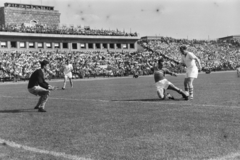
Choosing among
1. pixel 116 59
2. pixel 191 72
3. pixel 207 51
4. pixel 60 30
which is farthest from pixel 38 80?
pixel 207 51

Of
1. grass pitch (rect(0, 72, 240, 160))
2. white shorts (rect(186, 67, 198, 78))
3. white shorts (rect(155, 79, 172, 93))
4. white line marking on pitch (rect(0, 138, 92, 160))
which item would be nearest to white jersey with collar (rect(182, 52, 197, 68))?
white shorts (rect(186, 67, 198, 78))

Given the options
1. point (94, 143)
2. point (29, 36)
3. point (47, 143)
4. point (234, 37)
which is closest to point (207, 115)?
point (94, 143)

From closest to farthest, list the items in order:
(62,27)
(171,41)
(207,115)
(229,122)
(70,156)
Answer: (70,156)
(229,122)
(207,115)
(62,27)
(171,41)

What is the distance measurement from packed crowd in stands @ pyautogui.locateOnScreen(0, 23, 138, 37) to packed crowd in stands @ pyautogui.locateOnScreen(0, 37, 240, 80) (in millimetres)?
7507

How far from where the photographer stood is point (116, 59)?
59.8m

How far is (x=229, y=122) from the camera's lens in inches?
311

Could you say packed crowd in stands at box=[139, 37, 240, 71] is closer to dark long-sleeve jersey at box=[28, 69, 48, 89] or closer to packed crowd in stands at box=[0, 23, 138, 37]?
packed crowd in stands at box=[0, 23, 138, 37]

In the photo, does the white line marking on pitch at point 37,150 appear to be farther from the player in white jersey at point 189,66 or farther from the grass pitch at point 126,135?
the player in white jersey at point 189,66

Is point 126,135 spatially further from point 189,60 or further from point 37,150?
point 189,60

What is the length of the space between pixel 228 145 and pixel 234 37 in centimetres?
9848

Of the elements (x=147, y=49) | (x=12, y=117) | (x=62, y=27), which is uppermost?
(x=62, y=27)

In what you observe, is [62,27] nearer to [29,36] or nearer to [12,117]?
[29,36]

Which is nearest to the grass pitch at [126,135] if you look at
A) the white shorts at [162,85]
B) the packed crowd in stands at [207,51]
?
the white shorts at [162,85]

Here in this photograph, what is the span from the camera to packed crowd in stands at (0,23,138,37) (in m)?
63.2
